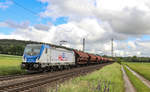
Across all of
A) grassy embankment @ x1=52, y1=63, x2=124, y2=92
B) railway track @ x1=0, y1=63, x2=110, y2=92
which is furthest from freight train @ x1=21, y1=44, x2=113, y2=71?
grassy embankment @ x1=52, y1=63, x2=124, y2=92

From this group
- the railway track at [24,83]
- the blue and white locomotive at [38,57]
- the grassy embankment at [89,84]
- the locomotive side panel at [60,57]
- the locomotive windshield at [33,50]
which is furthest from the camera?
the locomotive side panel at [60,57]

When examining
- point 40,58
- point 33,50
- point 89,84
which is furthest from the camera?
point 33,50

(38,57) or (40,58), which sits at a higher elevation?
(38,57)

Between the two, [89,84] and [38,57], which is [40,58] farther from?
[89,84]

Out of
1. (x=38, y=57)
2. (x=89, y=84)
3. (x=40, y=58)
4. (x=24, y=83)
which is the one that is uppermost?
(x=38, y=57)

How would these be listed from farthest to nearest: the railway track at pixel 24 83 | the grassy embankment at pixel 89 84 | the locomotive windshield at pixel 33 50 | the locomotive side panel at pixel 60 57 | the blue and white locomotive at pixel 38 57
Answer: the locomotive side panel at pixel 60 57 → the locomotive windshield at pixel 33 50 → the blue and white locomotive at pixel 38 57 → the railway track at pixel 24 83 → the grassy embankment at pixel 89 84

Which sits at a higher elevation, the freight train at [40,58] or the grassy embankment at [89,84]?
the freight train at [40,58]

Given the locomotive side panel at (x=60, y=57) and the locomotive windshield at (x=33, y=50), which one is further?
the locomotive side panel at (x=60, y=57)

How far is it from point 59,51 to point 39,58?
7095 mm

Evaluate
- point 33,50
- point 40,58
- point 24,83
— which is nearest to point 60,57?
point 40,58

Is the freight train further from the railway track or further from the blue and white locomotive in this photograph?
the railway track

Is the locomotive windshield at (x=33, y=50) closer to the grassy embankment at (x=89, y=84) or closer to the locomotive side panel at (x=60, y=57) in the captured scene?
the locomotive side panel at (x=60, y=57)

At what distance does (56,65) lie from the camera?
89.8ft

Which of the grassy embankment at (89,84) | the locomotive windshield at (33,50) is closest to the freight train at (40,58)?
the locomotive windshield at (33,50)
